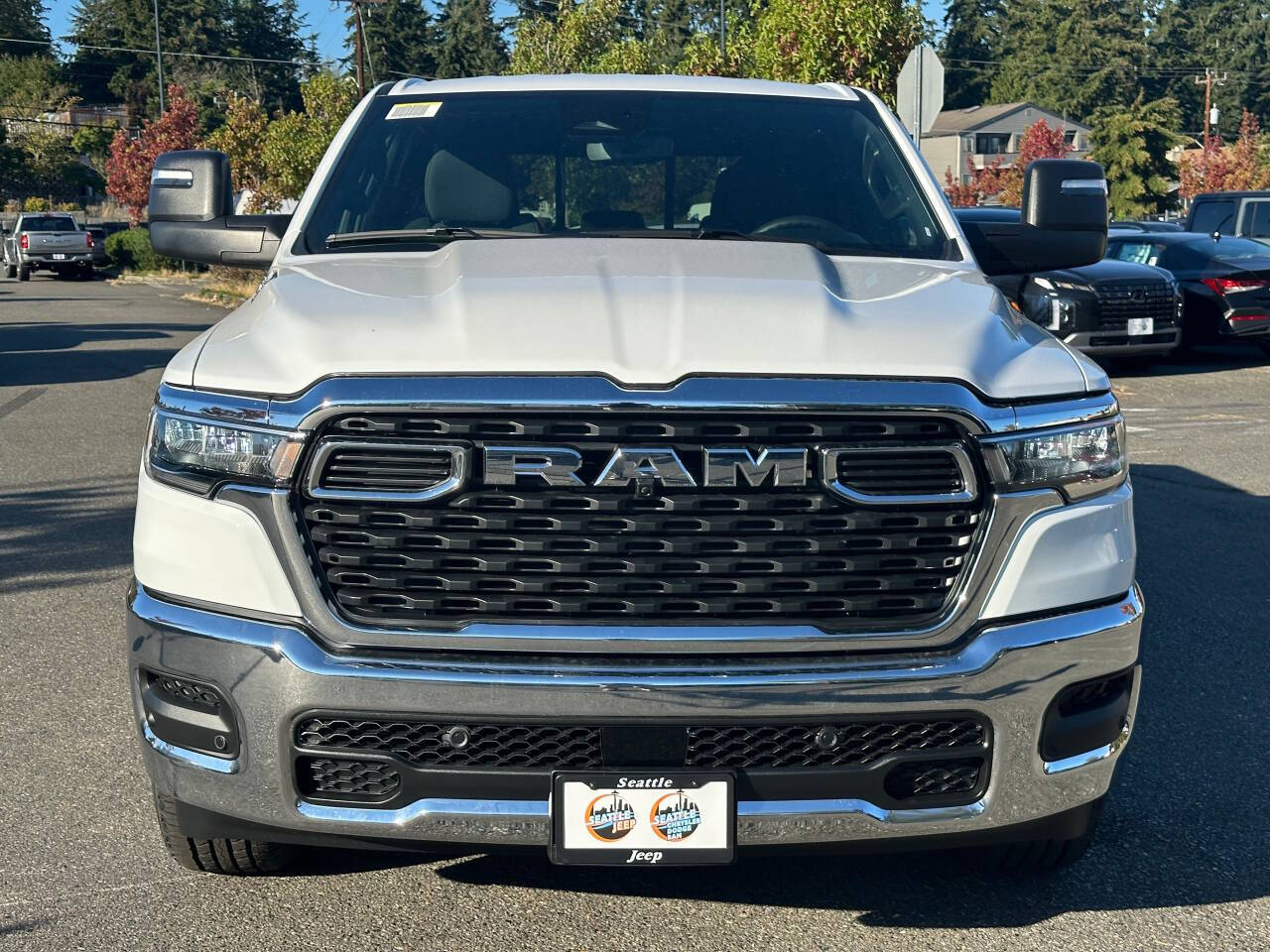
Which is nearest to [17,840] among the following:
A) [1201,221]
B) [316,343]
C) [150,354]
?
[316,343]

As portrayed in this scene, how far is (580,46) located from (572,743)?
36312 millimetres

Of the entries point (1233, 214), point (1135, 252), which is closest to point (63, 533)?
point (1135, 252)

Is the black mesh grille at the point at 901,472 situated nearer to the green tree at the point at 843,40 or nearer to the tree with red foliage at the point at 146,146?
the green tree at the point at 843,40

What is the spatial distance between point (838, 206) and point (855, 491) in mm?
1790

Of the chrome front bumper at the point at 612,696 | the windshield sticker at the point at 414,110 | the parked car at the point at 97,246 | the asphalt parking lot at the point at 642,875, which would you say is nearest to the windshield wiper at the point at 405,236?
the windshield sticker at the point at 414,110

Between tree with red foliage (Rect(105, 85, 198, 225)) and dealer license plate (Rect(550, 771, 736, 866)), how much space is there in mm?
56620

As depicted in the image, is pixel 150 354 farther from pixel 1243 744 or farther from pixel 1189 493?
pixel 1243 744

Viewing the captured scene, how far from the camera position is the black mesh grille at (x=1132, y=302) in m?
14.9

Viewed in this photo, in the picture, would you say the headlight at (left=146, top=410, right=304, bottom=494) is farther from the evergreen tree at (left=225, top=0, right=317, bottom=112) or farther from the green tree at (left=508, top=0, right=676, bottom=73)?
the evergreen tree at (left=225, top=0, right=317, bottom=112)

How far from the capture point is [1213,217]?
20875mm

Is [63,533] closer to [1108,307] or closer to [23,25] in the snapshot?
[1108,307]

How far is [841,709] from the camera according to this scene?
9.41 ft

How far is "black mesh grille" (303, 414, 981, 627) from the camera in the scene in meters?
2.92

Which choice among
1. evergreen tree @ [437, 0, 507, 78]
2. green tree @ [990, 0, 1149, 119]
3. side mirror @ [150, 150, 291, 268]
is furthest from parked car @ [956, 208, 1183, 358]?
green tree @ [990, 0, 1149, 119]
